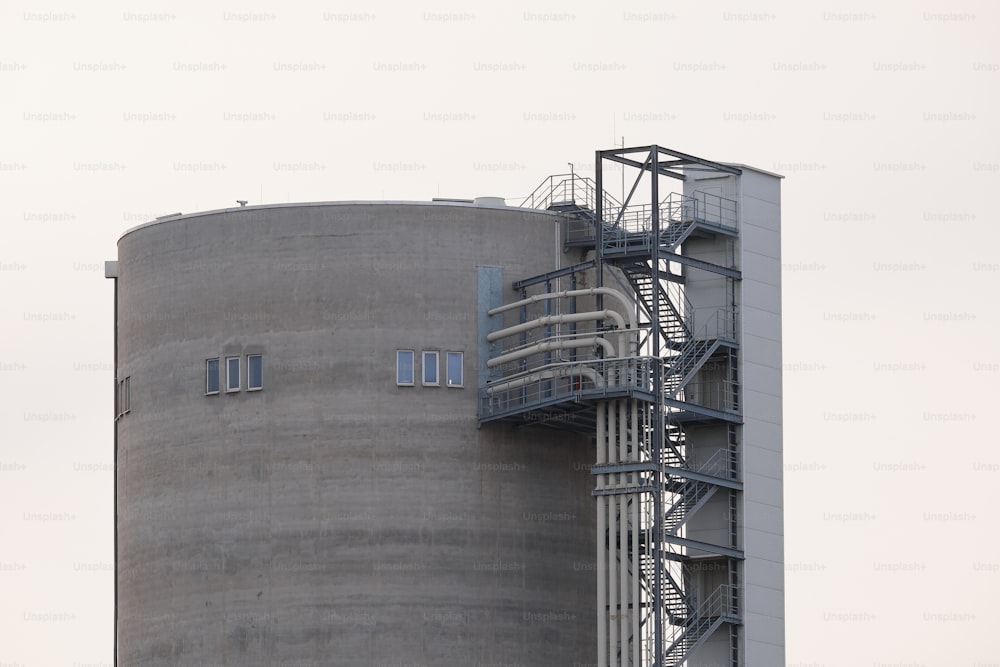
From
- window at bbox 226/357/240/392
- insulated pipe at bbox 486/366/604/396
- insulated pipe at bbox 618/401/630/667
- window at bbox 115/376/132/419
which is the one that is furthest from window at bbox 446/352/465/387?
window at bbox 115/376/132/419

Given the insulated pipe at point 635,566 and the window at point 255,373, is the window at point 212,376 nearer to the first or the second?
the window at point 255,373

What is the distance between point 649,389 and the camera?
11438 centimetres

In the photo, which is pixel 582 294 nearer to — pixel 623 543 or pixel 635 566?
pixel 623 543

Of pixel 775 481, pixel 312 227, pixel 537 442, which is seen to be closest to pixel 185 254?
pixel 312 227

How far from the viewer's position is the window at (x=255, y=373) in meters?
119

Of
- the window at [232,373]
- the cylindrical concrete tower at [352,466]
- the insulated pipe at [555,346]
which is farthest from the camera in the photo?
the window at [232,373]

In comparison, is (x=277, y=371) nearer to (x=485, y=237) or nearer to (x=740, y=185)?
(x=485, y=237)

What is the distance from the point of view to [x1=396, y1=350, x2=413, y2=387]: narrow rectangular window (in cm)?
11800

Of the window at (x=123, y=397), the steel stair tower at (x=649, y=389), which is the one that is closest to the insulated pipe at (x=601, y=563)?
the steel stair tower at (x=649, y=389)

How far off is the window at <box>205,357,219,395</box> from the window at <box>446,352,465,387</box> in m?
8.36

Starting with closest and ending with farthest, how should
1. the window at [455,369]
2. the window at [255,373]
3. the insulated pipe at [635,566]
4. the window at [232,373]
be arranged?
the insulated pipe at [635,566] < the window at [455,369] < the window at [255,373] < the window at [232,373]

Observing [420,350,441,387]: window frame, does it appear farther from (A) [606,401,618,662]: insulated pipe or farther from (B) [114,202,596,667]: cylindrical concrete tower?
(A) [606,401,618,662]: insulated pipe

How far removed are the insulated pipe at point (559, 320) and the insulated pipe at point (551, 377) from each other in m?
1.68

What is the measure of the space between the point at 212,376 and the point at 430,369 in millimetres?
7970
